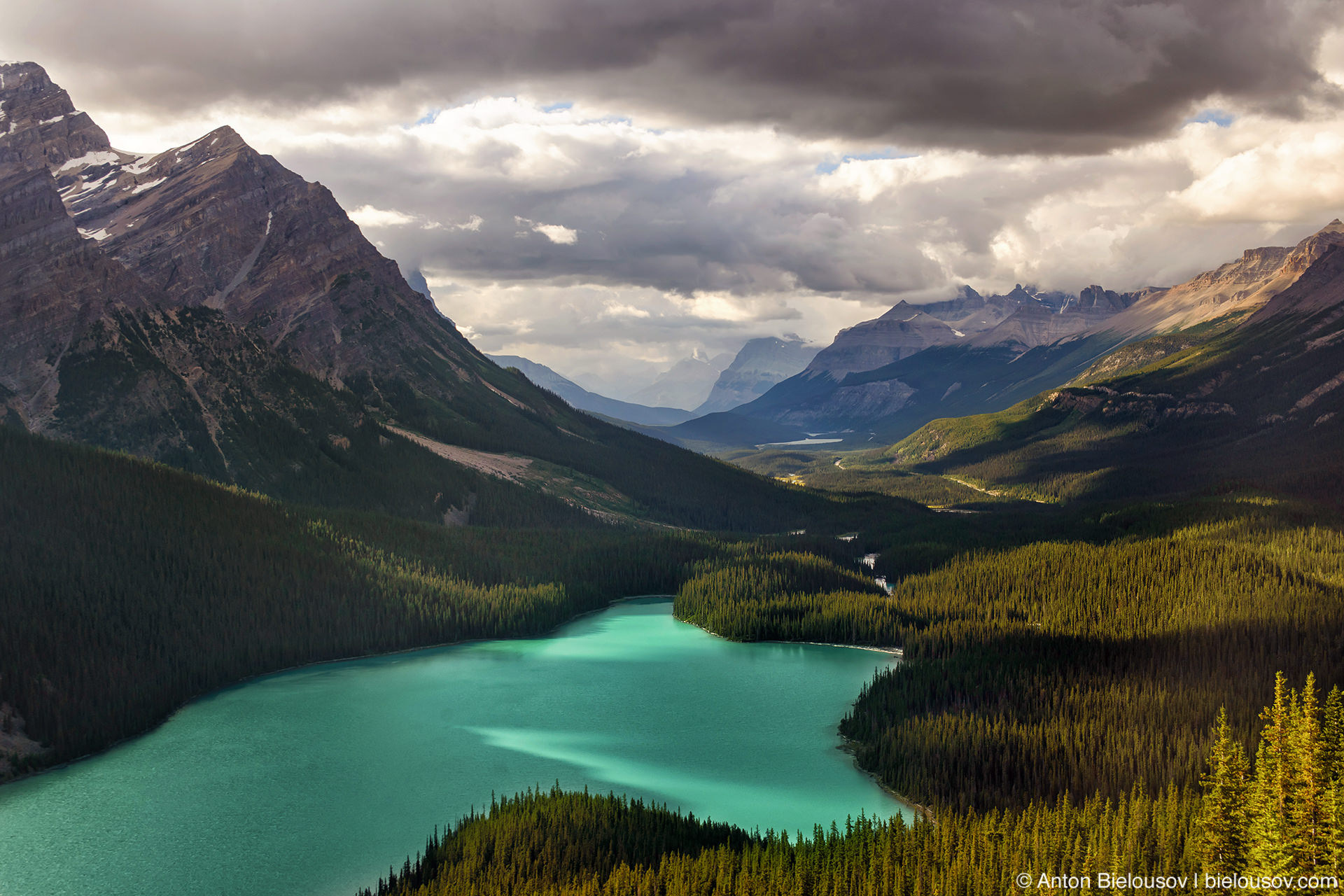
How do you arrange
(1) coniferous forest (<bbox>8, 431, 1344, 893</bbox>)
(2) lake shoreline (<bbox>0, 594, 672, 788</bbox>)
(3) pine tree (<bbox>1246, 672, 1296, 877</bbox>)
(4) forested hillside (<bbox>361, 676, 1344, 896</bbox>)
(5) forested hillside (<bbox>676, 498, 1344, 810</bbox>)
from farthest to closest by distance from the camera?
(2) lake shoreline (<bbox>0, 594, 672, 788</bbox>), (5) forested hillside (<bbox>676, 498, 1344, 810</bbox>), (1) coniferous forest (<bbox>8, 431, 1344, 893</bbox>), (4) forested hillside (<bbox>361, 676, 1344, 896</bbox>), (3) pine tree (<bbox>1246, 672, 1296, 877</bbox>)

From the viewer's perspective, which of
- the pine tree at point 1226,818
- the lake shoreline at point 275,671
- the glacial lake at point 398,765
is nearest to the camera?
the pine tree at point 1226,818

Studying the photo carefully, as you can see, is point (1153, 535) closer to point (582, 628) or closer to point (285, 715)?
point (582, 628)

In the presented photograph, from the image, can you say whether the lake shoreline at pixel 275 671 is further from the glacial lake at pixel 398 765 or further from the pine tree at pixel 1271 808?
the pine tree at pixel 1271 808

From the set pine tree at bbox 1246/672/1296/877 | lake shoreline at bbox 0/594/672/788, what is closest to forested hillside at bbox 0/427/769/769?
lake shoreline at bbox 0/594/672/788

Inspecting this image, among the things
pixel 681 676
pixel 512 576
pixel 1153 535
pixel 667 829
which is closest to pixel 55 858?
pixel 667 829

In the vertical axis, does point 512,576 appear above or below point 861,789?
above

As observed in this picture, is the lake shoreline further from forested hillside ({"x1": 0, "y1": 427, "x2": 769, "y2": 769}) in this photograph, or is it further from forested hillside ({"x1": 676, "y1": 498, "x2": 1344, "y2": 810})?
forested hillside ({"x1": 676, "y1": 498, "x2": 1344, "y2": 810})

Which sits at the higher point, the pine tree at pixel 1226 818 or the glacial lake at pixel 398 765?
the pine tree at pixel 1226 818

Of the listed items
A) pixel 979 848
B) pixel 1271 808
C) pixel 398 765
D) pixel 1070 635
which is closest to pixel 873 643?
pixel 1070 635

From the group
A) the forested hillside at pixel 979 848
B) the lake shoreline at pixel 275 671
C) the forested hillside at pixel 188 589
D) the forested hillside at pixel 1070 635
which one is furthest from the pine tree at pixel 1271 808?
the forested hillside at pixel 188 589
